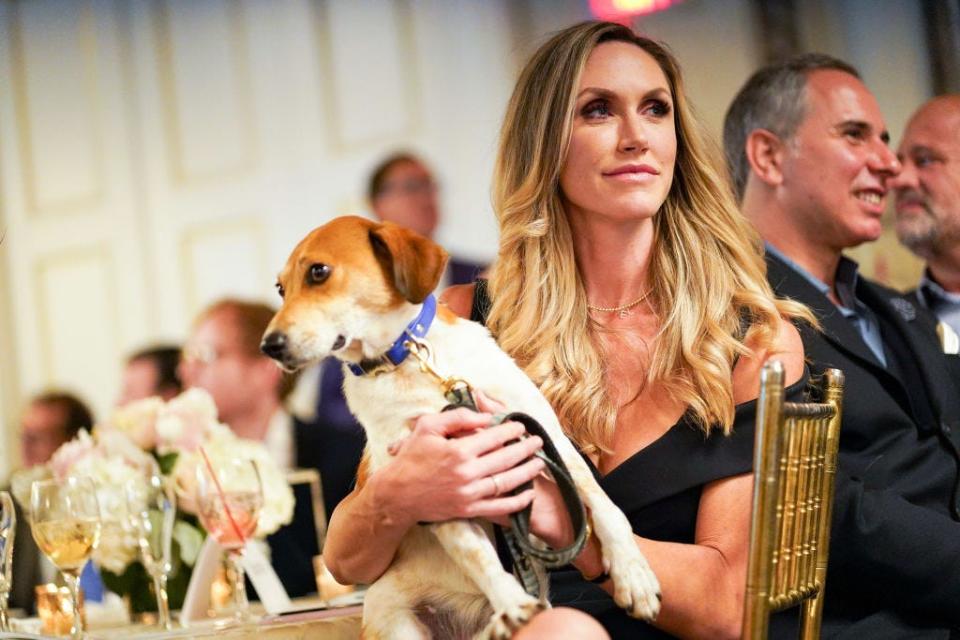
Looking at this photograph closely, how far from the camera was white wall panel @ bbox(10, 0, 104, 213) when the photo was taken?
5941 millimetres

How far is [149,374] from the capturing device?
5.69 meters

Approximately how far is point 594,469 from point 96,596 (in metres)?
1.74

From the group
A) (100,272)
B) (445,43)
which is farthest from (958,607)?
(100,272)

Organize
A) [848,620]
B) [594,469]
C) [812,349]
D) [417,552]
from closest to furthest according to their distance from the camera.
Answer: [417,552] < [594,469] < [848,620] < [812,349]

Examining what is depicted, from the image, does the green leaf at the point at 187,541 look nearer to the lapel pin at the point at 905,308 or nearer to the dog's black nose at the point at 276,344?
the dog's black nose at the point at 276,344

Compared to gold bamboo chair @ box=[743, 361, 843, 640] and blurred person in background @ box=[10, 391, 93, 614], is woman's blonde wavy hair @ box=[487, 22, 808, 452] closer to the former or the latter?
gold bamboo chair @ box=[743, 361, 843, 640]

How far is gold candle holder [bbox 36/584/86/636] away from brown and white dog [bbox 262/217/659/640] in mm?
747

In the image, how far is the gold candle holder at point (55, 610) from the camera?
2.09m

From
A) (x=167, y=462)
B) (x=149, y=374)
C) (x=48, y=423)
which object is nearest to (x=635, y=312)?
(x=167, y=462)

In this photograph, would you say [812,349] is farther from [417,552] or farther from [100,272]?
[100,272]

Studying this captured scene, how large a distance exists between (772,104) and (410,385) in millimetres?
1857

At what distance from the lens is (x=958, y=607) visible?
2.16 meters

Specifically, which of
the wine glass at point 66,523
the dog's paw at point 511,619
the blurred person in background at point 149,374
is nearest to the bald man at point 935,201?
the dog's paw at point 511,619

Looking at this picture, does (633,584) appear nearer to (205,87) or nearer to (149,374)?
(149,374)
